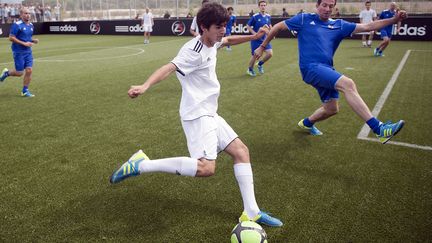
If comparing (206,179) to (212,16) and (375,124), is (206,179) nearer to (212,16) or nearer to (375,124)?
(212,16)

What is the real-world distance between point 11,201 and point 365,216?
376cm

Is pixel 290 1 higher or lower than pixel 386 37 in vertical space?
higher

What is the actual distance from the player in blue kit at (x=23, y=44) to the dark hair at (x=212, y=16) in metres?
7.35

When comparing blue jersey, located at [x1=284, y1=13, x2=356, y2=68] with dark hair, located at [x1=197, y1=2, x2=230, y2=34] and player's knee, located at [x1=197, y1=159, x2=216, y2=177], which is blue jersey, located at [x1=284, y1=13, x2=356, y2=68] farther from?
player's knee, located at [x1=197, y1=159, x2=216, y2=177]

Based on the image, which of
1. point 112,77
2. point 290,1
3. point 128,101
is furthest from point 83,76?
point 290,1

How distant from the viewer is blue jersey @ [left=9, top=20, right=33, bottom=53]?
9.14 metres

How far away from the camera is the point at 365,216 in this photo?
368 cm

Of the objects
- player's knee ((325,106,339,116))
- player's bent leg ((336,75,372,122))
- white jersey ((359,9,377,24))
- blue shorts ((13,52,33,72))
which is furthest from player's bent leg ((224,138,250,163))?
white jersey ((359,9,377,24))

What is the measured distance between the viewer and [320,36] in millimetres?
5438

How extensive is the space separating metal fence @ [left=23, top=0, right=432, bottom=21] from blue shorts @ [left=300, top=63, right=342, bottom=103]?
982 inches

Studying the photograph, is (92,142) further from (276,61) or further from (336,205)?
(276,61)

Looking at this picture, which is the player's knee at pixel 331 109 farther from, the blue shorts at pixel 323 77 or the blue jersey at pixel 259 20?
the blue jersey at pixel 259 20

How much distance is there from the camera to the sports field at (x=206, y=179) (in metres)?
3.49

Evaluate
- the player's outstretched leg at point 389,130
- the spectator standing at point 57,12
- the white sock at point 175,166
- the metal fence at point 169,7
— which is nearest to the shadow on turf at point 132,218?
the white sock at point 175,166
